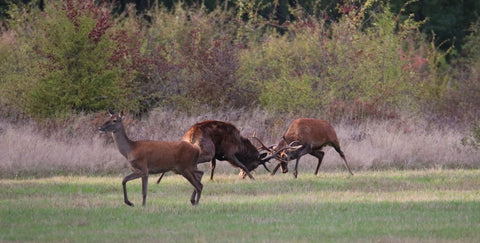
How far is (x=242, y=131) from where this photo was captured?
23.0m

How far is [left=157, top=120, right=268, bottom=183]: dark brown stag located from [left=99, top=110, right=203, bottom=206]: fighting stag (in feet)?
9.55

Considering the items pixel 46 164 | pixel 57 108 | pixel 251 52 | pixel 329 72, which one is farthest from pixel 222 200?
pixel 251 52

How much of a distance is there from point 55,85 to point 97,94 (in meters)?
1.21

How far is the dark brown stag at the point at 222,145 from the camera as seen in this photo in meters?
16.8

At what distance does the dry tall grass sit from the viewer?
1950 cm

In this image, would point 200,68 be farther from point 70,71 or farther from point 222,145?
point 222,145

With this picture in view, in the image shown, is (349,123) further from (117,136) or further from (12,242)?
(12,242)

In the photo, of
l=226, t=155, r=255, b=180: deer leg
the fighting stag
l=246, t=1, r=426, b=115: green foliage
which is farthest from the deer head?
l=246, t=1, r=426, b=115: green foliage

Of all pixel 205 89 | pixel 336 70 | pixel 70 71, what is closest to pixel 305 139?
pixel 70 71

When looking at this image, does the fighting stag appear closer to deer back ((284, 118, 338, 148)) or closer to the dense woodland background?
deer back ((284, 118, 338, 148))

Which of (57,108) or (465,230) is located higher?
(465,230)

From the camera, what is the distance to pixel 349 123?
78.7 feet

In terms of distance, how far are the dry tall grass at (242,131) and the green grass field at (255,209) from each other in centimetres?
166

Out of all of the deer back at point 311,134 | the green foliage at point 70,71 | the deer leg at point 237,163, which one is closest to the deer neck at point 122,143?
the deer leg at point 237,163
